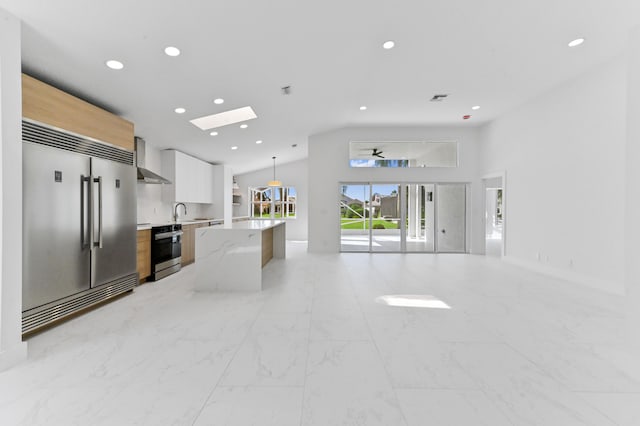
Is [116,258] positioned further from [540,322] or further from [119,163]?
[540,322]

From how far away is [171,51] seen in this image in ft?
9.83

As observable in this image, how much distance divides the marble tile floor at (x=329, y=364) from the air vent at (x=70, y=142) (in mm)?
1794

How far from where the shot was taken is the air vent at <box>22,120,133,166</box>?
2.50m

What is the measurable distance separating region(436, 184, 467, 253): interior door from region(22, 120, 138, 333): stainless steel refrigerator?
22.8ft

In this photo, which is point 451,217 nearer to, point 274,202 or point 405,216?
point 405,216

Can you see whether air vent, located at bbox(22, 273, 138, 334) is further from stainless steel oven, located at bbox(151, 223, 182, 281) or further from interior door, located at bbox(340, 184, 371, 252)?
interior door, located at bbox(340, 184, 371, 252)

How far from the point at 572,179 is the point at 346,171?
15.1ft

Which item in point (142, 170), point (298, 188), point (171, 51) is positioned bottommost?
point (142, 170)

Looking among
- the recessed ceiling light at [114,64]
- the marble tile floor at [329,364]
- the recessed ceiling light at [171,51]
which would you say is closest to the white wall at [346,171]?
the marble tile floor at [329,364]

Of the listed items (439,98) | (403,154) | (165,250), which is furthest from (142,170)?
(403,154)

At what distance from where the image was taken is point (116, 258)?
345 cm

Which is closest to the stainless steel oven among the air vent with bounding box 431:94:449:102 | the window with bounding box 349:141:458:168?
the window with bounding box 349:141:458:168

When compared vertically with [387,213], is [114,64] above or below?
above

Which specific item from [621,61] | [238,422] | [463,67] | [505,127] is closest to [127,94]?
[238,422]
